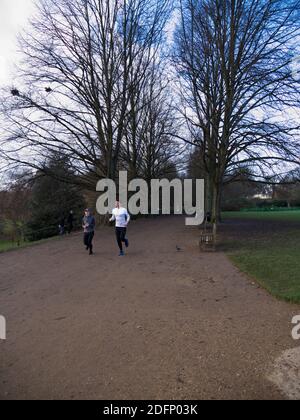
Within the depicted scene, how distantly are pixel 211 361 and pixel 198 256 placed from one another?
8266 mm

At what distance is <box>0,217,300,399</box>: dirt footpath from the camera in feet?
11.4

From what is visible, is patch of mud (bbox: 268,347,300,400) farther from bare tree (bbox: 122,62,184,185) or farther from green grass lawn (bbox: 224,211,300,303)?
bare tree (bbox: 122,62,184,185)

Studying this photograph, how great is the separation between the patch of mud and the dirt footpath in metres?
0.08

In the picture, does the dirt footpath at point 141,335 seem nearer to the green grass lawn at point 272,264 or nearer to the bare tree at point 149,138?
the green grass lawn at point 272,264

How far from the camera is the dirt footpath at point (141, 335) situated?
3.46 m

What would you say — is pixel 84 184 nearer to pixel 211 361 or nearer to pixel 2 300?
pixel 2 300

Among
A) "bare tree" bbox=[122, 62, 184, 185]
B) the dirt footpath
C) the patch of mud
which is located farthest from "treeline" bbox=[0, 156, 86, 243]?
the patch of mud

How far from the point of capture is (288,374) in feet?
11.8

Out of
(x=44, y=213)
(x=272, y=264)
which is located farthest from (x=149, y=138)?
(x=272, y=264)

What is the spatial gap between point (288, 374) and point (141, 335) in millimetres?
2045

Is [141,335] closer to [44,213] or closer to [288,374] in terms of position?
[288,374]

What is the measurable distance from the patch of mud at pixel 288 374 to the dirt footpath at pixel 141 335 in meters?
0.08
